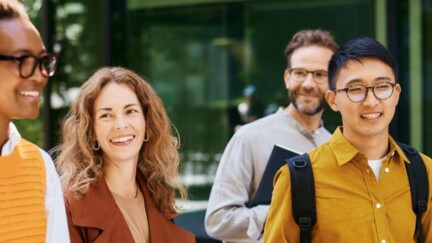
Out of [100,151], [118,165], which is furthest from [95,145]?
[118,165]

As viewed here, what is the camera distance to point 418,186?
280cm

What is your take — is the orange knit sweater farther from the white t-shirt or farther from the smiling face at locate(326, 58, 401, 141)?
the smiling face at locate(326, 58, 401, 141)

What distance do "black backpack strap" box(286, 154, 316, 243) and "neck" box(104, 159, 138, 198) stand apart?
0.73 m

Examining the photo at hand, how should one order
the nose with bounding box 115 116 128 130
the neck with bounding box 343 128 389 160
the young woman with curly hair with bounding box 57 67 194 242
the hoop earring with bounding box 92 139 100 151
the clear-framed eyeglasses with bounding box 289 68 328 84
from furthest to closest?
the clear-framed eyeglasses with bounding box 289 68 328 84, the hoop earring with bounding box 92 139 100 151, the nose with bounding box 115 116 128 130, the young woman with curly hair with bounding box 57 67 194 242, the neck with bounding box 343 128 389 160

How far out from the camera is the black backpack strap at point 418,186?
277 cm

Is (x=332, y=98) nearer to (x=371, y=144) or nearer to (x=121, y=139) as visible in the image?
(x=371, y=144)

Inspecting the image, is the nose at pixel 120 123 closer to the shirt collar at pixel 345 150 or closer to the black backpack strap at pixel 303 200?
the black backpack strap at pixel 303 200

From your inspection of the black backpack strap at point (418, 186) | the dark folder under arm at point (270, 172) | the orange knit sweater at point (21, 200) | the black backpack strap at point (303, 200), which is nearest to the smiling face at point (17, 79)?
the orange knit sweater at point (21, 200)

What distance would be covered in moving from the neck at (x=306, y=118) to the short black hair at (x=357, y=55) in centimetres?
86

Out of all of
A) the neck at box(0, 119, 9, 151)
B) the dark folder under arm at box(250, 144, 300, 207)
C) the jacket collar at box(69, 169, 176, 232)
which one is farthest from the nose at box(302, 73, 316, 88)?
the neck at box(0, 119, 9, 151)

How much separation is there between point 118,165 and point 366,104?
1.05 meters

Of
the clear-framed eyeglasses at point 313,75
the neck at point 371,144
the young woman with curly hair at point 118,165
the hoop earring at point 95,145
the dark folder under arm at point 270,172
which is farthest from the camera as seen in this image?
the clear-framed eyeglasses at point 313,75

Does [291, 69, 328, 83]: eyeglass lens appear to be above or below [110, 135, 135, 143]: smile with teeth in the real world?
above

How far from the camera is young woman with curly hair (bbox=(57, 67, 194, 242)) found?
2.95 metres
